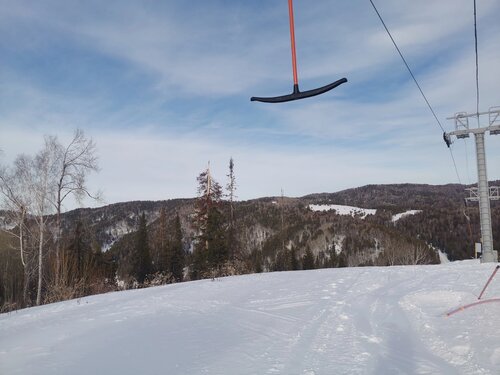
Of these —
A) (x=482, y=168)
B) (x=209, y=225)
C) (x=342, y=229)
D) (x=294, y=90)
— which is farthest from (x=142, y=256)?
(x=342, y=229)

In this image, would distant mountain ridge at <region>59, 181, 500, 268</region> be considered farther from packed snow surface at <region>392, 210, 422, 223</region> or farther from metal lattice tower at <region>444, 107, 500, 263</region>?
metal lattice tower at <region>444, 107, 500, 263</region>

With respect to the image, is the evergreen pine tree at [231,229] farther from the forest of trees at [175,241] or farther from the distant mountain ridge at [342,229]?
the distant mountain ridge at [342,229]

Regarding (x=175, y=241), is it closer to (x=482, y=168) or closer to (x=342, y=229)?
(x=482, y=168)

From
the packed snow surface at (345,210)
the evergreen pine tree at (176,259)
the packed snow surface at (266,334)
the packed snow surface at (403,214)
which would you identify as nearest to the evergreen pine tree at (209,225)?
the evergreen pine tree at (176,259)

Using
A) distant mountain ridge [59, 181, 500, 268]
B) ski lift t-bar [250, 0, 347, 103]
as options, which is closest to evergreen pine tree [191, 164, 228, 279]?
ski lift t-bar [250, 0, 347, 103]

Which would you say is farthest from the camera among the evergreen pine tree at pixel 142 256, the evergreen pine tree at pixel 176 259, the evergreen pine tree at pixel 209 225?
the evergreen pine tree at pixel 142 256

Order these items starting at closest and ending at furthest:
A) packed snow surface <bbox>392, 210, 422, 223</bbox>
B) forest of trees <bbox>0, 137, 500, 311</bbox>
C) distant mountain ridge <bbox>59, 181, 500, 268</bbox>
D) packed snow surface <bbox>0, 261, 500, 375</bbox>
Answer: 1. packed snow surface <bbox>0, 261, 500, 375</bbox>
2. forest of trees <bbox>0, 137, 500, 311</bbox>
3. distant mountain ridge <bbox>59, 181, 500, 268</bbox>
4. packed snow surface <bbox>392, 210, 422, 223</bbox>

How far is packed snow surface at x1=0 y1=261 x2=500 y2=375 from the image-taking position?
4.17 metres

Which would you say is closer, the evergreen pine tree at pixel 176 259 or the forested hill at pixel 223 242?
the forested hill at pixel 223 242

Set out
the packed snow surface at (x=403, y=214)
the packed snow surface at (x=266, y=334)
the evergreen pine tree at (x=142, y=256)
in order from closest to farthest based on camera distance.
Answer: the packed snow surface at (x=266, y=334), the evergreen pine tree at (x=142, y=256), the packed snow surface at (x=403, y=214)

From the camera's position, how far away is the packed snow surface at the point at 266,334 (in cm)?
417

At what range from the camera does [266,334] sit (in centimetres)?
550

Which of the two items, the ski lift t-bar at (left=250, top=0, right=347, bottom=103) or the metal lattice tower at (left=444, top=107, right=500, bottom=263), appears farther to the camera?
the metal lattice tower at (left=444, top=107, right=500, bottom=263)

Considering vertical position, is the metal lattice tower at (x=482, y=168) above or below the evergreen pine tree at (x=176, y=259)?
above
